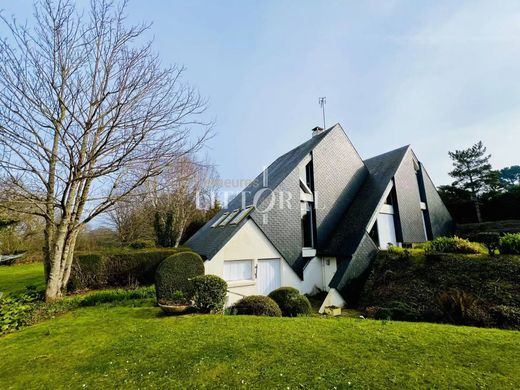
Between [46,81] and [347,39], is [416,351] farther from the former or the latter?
[46,81]

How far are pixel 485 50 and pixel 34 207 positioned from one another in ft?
56.2

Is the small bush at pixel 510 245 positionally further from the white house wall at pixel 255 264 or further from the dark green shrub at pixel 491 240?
the white house wall at pixel 255 264

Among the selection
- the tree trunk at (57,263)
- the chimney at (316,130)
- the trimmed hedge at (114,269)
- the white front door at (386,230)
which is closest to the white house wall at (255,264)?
the white front door at (386,230)

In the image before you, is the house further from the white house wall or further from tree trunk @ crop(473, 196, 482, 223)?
tree trunk @ crop(473, 196, 482, 223)

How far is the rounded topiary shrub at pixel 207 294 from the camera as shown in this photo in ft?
26.3

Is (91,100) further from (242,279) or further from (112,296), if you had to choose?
(242,279)

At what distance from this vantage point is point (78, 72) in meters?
7.70

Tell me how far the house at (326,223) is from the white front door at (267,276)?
0.05m

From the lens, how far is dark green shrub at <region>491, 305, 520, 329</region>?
680 cm

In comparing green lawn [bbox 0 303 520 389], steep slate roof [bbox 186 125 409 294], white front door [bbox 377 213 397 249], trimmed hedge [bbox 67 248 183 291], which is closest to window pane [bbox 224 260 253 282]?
steep slate roof [bbox 186 125 409 294]

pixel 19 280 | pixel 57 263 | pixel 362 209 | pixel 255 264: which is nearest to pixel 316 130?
pixel 362 209

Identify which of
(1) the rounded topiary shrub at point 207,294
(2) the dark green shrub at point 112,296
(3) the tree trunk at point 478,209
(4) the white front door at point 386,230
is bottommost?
(2) the dark green shrub at point 112,296

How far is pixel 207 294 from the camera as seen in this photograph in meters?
8.02

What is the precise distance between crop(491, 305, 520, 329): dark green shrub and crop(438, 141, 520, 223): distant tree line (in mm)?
18456
